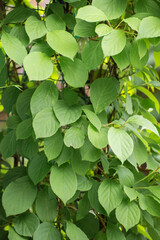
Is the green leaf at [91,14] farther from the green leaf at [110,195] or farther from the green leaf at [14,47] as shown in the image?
the green leaf at [110,195]

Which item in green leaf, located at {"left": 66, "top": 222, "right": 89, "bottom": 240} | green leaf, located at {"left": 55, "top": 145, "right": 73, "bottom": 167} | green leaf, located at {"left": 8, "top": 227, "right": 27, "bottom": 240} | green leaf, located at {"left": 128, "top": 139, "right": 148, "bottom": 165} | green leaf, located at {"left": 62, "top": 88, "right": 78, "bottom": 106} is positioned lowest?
green leaf, located at {"left": 8, "top": 227, "right": 27, "bottom": 240}

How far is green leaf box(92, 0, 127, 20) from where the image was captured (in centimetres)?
65

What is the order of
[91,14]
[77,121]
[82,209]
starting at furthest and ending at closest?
[82,209], [77,121], [91,14]

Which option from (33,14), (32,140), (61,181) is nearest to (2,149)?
(32,140)

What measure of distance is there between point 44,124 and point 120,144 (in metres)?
0.16

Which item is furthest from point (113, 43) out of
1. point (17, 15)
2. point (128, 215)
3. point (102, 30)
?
point (128, 215)

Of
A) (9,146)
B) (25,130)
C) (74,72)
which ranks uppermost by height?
(74,72)

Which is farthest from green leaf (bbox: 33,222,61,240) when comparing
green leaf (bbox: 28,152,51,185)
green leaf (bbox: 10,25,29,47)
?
green leaf (bbox: 10,25,29,47)

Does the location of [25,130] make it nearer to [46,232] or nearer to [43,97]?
[43,97]

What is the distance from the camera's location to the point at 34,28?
0.69 meters

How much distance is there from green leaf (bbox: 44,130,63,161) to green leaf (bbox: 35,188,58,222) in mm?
185

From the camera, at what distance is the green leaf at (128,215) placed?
71cm

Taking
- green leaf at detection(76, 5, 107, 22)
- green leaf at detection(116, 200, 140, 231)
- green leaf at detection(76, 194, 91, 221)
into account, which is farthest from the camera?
green leaf at detection(76, 194, 91, 221)

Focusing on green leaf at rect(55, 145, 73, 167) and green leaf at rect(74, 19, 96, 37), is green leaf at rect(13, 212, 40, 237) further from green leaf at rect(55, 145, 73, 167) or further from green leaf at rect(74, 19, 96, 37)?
green leaf at rect(74, 19, 96, 37)
